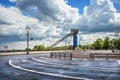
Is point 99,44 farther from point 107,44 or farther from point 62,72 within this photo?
point 62,72

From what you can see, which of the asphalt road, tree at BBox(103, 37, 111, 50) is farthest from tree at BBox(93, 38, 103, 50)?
the asphalt road

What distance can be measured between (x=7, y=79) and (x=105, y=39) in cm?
12991

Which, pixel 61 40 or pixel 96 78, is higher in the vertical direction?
pixel 61 40

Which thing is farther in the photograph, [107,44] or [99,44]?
[99,44]

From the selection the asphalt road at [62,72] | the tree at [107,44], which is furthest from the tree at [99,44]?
the asphalt road at [62,72]

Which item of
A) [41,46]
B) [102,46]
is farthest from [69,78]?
[41,46]

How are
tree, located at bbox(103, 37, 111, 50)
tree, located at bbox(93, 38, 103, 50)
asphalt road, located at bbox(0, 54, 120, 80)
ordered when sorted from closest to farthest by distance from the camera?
asphalt road, located at bbox(0, 54, 120, 80)
tree, located at bbox(103, 37, 111, 50)
tree, located at bbox(93, 38, 103, 50)

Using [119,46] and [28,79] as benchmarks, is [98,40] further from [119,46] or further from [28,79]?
[28,79]

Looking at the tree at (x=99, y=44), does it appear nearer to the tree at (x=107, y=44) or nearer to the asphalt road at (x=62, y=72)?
the tree at (x=107, y=44)

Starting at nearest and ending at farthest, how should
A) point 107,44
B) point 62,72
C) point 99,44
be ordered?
point 62,72 → point 107,44 → point 99,44

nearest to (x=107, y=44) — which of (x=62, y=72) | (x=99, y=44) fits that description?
(x=99, y=44)

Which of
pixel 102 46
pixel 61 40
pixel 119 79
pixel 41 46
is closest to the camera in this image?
pixel 119 79

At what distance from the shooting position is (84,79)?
55.7 ft

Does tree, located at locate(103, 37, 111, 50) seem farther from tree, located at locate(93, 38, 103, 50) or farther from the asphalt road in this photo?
the asphalt road
